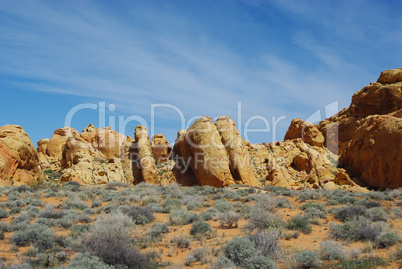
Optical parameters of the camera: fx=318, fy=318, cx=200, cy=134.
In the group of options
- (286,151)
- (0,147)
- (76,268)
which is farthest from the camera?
(286,151)

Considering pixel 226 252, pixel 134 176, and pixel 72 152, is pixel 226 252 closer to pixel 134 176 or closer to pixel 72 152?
pixel 134 176

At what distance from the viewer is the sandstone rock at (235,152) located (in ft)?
93.3

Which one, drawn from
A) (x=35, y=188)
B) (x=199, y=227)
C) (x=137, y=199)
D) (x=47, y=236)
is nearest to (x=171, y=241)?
(x=199, y=227)

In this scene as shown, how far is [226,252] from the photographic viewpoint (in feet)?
26.5

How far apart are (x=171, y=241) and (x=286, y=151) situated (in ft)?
92.2

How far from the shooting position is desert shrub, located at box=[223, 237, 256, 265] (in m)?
7.54

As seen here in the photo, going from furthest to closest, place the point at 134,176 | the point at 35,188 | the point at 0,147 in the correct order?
the point at 134,176
the point at 0,147
the point at 35,188

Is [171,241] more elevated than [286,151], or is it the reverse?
[286,151]

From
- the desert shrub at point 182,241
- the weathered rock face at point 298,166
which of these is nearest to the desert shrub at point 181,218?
the desert shrub at point 182,241

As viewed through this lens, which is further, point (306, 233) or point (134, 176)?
point (134, 176)

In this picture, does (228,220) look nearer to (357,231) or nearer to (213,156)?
(357,231)

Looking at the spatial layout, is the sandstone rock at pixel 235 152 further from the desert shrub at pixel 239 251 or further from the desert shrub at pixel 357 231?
the desert shrub at pixel 239 251

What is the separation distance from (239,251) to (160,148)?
30660 mm

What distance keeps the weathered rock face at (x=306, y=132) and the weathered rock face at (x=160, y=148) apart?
16.4 meters
